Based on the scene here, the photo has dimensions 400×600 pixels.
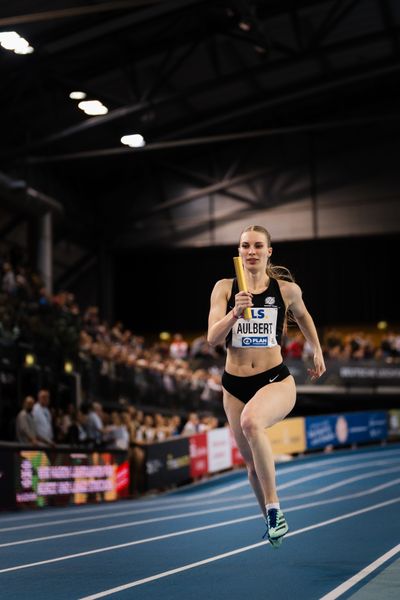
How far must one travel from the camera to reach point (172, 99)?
3184 centimetres

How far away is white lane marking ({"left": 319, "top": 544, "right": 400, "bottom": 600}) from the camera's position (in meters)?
5.39

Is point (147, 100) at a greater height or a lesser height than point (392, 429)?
greater

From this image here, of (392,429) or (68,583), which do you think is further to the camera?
(392,429)

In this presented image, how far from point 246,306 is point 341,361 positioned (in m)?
31.2

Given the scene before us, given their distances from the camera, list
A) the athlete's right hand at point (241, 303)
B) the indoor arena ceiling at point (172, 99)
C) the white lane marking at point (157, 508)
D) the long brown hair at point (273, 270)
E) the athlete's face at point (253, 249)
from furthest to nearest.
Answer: the indoor arena ceiling at point (172, 99) < the white lane marking at point (157, 508) < the long brown hair at point (273, 270) < the athlete's face at point (253, 249) < the athlete's right hand at point (241, 303)

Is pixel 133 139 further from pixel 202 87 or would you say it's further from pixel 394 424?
pixel 394 424

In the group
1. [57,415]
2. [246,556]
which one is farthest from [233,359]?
[57,415]

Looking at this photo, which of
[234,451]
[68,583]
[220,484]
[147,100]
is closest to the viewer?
[68,583]

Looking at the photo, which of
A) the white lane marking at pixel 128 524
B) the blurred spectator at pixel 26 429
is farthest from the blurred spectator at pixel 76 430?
the white lane marking at pixel 128 524

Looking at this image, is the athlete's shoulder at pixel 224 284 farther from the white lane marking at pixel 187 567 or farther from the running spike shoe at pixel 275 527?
the white lane marking at pixel 187 567

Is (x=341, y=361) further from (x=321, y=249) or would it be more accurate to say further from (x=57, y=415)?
(x=57, y=415)

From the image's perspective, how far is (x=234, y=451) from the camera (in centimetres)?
2631

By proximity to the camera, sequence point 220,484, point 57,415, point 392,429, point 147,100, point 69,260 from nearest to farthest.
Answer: point 57,415 < point 220,484 < point 147,100 < point 392,429 < point 69,260

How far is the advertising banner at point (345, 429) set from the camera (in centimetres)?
3100
